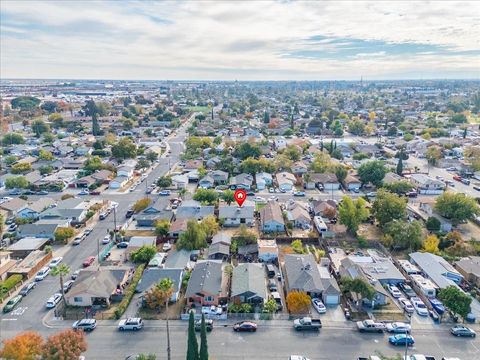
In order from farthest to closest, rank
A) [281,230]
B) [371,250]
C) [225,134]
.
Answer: [225,134] → [281,230] → [371,250]

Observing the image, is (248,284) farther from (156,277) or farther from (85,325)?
(85,325)

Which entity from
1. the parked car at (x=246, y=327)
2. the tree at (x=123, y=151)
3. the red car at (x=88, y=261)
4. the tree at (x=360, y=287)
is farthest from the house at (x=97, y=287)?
the tree at (x=123, y=151)

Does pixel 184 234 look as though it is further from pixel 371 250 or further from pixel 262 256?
pixel 371 250

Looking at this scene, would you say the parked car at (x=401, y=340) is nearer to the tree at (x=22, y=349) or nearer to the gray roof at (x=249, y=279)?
the gray roof at (x=249, y=279)

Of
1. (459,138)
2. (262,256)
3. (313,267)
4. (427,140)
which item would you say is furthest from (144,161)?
(459,138)

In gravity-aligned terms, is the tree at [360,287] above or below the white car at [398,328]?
above

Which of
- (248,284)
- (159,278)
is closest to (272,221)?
(248,284)

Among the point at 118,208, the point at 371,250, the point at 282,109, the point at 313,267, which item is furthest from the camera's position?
the point at 282,109

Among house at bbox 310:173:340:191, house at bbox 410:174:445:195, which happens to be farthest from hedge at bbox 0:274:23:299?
house at bbox 410:174:445:195
